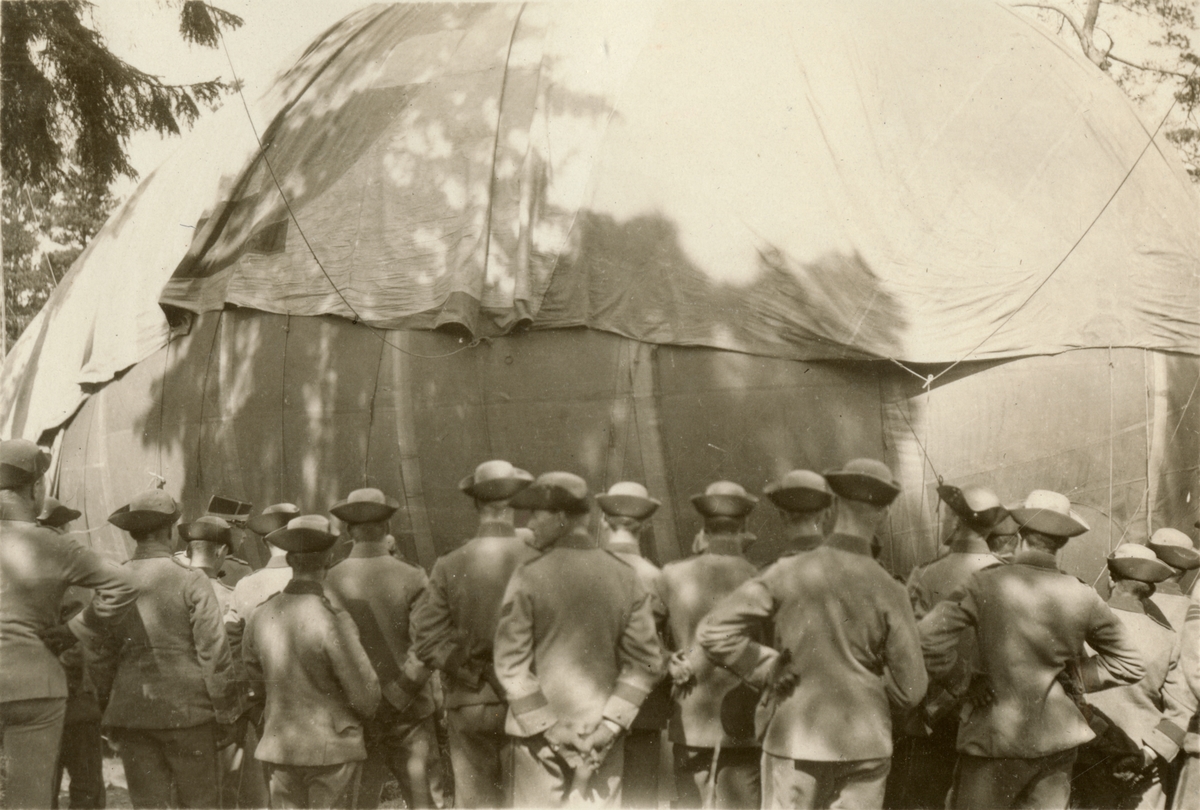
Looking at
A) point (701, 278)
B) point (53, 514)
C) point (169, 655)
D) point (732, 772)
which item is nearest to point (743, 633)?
point (732, 772)

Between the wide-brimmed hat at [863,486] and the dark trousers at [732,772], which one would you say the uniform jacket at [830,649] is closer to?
the wide-brimmed hat at [863,486]

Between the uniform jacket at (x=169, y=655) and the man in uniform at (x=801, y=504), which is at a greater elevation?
the man in uniform at (x=801, y=504)

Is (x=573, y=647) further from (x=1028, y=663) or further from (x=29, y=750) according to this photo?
(x=29, y=750)

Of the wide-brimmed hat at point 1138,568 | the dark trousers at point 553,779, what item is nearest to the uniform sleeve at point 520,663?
the dark trousers at point 553,779

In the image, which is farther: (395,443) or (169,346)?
(169,346)

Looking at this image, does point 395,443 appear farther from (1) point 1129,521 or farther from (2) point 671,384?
(1) point 1129,521

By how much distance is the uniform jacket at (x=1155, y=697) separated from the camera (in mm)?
6680

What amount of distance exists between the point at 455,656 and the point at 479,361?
10.7ft

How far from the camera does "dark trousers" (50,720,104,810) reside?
7.70 meters

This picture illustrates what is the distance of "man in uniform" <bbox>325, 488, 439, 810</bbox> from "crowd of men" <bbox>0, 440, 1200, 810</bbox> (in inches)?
0.6

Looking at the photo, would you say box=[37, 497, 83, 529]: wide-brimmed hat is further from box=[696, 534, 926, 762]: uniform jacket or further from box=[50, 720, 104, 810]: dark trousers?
box=[696, 534, 926, 762]: uniform jacket

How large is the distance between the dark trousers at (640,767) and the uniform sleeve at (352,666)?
1.54m

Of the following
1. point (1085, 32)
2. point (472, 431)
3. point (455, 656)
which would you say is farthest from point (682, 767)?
point (1085, 32)

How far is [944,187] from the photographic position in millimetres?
9242
